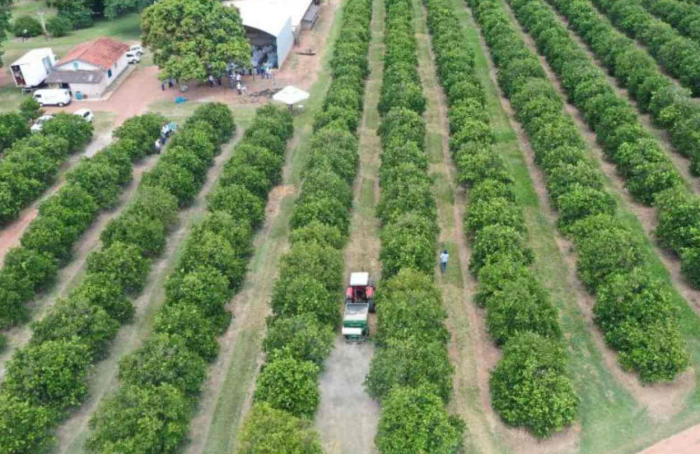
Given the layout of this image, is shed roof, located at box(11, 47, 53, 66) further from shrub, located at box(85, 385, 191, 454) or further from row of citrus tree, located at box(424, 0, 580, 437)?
shrub, located at box(85, 385, 191, 454)

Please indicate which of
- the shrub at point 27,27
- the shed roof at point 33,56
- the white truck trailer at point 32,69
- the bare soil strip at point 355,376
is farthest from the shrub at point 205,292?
the shrub at point 27,27

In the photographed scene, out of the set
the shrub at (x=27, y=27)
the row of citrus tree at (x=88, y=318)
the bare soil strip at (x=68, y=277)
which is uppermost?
the row of citrus tree at (x=88, y=318)

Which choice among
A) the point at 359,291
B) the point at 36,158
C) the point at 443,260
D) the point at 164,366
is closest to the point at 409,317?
the point at 359,291

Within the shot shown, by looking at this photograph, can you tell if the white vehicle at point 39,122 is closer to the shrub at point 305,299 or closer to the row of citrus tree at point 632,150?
the shrub at point 305,299

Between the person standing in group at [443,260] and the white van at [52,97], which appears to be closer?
the person standing in group at [443,260]

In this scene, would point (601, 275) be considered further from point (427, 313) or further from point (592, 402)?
point (427, 313)
